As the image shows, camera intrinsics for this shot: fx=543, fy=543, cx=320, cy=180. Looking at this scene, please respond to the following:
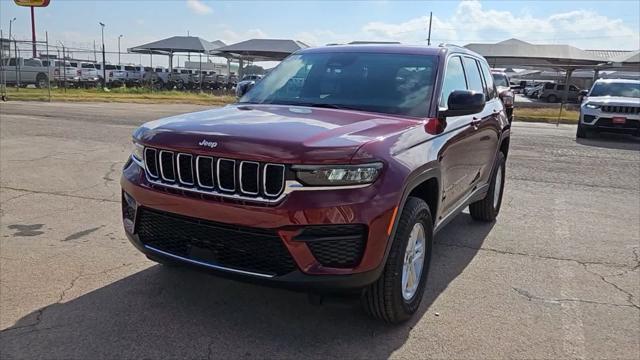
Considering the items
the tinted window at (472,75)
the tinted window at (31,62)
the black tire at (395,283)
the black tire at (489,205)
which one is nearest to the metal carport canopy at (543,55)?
the tinted window at (31,62)

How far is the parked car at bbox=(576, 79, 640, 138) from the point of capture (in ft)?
46.5

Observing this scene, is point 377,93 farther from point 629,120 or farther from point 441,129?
point 629,120

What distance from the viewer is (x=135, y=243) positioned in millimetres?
3512

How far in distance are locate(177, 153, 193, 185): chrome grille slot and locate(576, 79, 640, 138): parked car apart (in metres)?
14.1

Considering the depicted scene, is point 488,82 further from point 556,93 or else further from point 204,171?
point 556,93

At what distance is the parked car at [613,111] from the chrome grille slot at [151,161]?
1410 centimetres

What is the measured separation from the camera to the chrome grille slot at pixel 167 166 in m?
3.25

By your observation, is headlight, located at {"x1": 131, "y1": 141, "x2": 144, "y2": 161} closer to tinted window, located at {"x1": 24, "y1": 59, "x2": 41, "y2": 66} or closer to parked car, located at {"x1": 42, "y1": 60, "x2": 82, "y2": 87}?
parked car, located at {"x1": 42, "y1": 60, "x2": 82, "y2": 87}

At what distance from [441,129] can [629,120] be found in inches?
493

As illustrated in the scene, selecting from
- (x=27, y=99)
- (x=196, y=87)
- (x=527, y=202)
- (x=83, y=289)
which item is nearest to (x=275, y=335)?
(x=83, y=289)

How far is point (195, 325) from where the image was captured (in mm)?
3436

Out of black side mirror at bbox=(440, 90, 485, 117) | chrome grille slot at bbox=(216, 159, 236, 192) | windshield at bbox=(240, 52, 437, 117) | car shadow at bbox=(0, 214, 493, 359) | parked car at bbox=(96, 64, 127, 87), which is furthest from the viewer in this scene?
parked car at bbox=(96, 64, 127, 87)

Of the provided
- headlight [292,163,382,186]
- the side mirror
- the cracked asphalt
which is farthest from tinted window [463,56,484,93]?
headlight [292,163,382,186]

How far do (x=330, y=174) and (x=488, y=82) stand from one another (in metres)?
3.69
